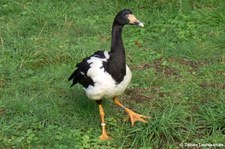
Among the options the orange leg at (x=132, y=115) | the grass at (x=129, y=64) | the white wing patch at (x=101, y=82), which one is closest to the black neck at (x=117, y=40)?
the white wing patch at (x=101, y=82)

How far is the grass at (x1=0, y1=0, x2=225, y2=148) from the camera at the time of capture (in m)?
4.07

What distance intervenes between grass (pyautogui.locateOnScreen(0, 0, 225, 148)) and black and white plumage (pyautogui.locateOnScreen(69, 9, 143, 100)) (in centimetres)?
40

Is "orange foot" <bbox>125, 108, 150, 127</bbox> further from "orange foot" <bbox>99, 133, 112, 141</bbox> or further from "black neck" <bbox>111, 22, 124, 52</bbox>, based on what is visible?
"black neck" <bbox>111, 22, 124, 52</bbox>

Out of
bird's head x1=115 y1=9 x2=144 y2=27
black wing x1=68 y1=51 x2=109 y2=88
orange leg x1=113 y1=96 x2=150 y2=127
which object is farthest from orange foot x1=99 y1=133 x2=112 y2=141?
bird's head x1=115 y1=9 x2=144 y2=27

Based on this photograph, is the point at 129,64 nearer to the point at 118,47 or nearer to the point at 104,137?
the point at 118,47

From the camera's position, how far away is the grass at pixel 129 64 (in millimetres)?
4074

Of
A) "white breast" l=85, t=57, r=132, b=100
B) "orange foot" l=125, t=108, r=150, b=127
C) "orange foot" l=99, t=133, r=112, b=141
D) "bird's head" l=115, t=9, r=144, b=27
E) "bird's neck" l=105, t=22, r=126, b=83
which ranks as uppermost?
"bird's head" l=115, t=9, r=144, b=27

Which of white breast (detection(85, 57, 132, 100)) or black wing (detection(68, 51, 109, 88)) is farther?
black wing (detection(68, 51, 109, 88))

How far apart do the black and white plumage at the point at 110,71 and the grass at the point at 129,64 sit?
40 cm

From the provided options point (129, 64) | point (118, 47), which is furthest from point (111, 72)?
point (129, 64)

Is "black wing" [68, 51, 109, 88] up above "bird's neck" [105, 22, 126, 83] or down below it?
below

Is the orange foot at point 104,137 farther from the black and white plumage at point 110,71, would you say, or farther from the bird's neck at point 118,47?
the bird's neck at point 118,47

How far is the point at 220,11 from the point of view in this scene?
638 cm

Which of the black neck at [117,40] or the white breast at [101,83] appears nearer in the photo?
the white breast at [101,83]
